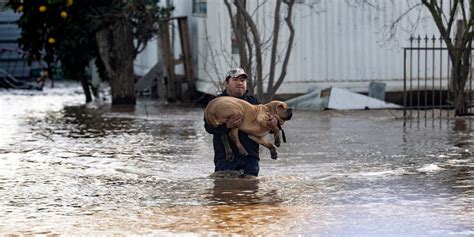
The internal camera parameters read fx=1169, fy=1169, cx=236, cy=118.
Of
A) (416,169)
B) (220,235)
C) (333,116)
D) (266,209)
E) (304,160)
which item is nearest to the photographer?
(220,235)

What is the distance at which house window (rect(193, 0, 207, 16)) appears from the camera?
25.1 m

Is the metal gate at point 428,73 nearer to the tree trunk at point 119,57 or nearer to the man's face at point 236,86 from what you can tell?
the tree trunk at point 119,57

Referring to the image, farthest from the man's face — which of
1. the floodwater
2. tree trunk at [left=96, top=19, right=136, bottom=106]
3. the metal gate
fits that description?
tree trunk at [left=96, top=19, right=136, bottom=106]

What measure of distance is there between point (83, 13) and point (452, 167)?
43.4 ft

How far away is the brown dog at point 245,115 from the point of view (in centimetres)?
1184

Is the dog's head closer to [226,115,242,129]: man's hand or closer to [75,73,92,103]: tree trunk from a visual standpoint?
[226,115,242,129]: man's hand

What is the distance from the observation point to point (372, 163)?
1407 centimetres

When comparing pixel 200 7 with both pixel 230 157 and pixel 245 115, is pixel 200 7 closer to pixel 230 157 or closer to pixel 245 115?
pixel 230 157

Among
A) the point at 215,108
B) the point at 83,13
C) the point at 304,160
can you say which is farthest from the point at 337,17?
the point at 215,108

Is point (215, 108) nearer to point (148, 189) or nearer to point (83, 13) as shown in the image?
point (148, 189)

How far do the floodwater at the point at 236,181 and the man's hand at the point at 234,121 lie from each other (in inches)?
24.6

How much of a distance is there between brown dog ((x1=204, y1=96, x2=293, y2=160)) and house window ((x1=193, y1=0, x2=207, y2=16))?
1288cm

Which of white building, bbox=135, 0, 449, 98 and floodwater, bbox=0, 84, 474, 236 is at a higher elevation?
white building, bbox=135, 0, 449, 98

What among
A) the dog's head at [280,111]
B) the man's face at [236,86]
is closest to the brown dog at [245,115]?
the dog's head at [280,111]
